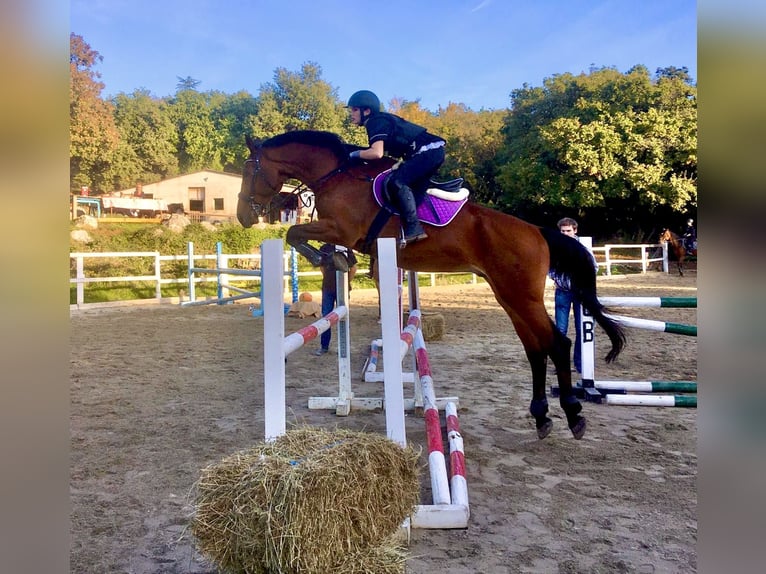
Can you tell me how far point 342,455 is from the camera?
4.98 feet

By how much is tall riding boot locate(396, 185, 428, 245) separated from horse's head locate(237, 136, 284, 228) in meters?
1.13

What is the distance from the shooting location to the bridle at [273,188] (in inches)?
141

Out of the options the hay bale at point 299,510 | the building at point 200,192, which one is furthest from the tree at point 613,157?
the hay bale at point 299,510

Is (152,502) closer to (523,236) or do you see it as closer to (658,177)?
(523,236)

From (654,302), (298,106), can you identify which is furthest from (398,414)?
(298,106)

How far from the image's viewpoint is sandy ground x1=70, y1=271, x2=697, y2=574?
190 centimetres

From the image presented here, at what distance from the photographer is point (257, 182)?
12.6ft

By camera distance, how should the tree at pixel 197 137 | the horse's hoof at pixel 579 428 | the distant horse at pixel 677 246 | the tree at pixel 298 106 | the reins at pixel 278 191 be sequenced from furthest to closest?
the tree at pixel 197 137 → the tree at pixel 298 106 → the distant horse at pixel 677 246 → the reins at pixel 278 191 → the horse's hoof at pixel 579 428

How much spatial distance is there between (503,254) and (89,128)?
25.8 meters

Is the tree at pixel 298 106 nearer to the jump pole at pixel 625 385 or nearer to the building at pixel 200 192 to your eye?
the building at pixel 200 192
